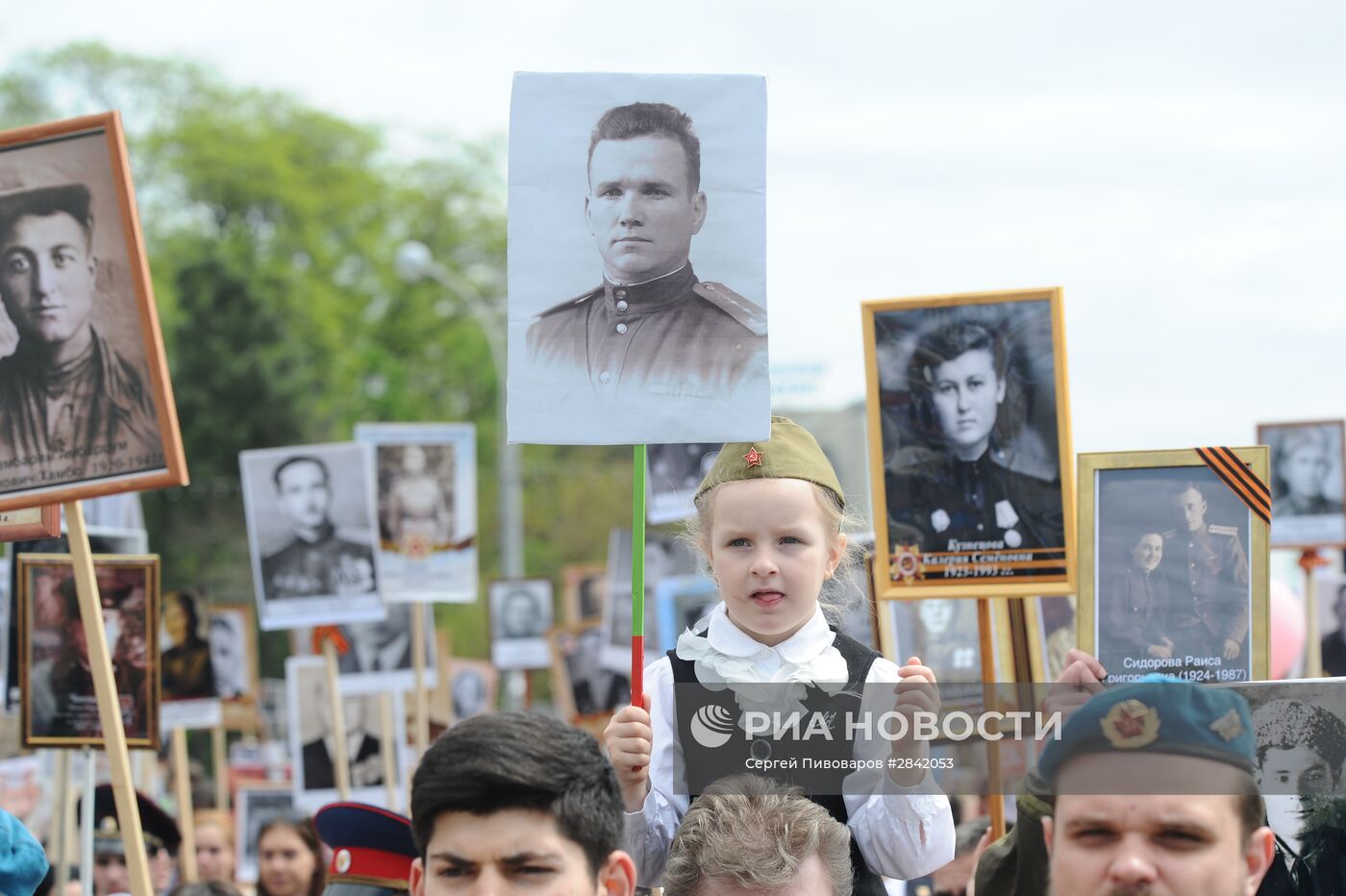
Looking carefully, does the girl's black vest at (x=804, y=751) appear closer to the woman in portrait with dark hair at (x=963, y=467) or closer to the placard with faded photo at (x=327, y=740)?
the woman in portrait with dark hair at (x=963, y=467)

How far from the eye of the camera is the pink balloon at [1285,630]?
955 cm

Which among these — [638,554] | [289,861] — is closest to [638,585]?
[638,554]

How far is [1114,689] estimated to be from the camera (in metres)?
2.84

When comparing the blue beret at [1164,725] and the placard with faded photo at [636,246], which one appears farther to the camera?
the placard with faded photo at [636,246]

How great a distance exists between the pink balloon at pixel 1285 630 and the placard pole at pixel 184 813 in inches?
222

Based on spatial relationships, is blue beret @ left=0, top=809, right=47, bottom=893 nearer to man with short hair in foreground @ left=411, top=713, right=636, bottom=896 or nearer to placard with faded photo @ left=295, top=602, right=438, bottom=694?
man with short hair in foreground @ left=411, top=713, right=636, bottom=896

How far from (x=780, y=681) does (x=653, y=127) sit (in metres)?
1.29

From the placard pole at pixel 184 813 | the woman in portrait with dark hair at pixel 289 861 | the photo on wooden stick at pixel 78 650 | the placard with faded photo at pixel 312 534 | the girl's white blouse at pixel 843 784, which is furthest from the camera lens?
the placard with faded photo at pixel 312 534

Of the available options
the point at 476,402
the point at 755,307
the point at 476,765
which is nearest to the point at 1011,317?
the point at 755,307

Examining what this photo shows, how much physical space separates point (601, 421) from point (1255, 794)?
1.67 meters

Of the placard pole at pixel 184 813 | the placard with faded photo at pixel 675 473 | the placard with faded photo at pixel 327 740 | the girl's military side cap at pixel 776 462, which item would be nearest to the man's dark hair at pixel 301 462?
the placard with faded photo at pixel 327 740

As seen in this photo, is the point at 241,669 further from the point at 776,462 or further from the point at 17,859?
the point at 776,462

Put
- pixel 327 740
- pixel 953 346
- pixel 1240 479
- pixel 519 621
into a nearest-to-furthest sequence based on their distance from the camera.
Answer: pixel 1240 479 → pixel 953 346 → pixel 327 740 → pixel 519 621

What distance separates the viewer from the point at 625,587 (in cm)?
1173
